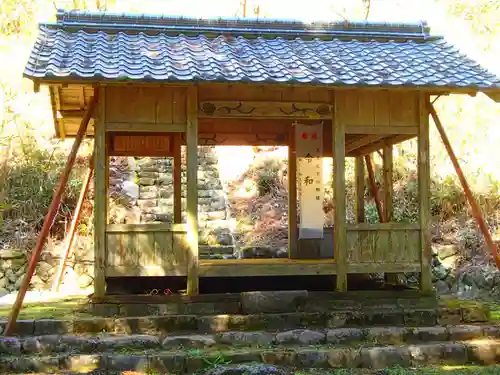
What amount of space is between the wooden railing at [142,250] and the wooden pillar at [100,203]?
0.29 ft

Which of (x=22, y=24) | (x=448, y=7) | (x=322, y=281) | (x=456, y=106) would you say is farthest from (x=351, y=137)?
(x=22, y=24)

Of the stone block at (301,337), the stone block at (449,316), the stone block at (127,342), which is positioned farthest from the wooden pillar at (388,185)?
the stone block at (127,342)

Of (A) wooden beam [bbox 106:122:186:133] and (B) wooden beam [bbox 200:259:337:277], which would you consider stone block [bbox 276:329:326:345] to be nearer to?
(B) wooden beam [bbox 200:259:337:277]

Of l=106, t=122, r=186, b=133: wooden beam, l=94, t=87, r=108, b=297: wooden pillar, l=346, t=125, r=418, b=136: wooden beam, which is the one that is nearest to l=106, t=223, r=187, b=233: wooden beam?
l=94, t=87, r=108, b=297: wooden pillar

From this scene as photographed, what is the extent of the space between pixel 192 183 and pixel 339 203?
2324 mm

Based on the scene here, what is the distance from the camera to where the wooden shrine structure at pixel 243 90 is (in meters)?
8.37

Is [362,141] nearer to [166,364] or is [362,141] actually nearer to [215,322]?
[215,322]

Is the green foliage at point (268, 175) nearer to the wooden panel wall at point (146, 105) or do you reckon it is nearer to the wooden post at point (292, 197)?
the wooden post at point (292, 197)

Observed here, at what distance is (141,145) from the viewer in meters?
11.6

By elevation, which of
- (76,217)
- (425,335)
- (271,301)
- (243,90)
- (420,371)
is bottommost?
(420,371)

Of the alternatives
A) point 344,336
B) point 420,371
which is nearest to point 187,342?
point 344,336

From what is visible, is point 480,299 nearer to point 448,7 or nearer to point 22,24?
point 448,7

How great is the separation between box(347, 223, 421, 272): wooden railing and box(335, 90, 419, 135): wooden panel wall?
154cm

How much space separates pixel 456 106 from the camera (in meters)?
18.0
